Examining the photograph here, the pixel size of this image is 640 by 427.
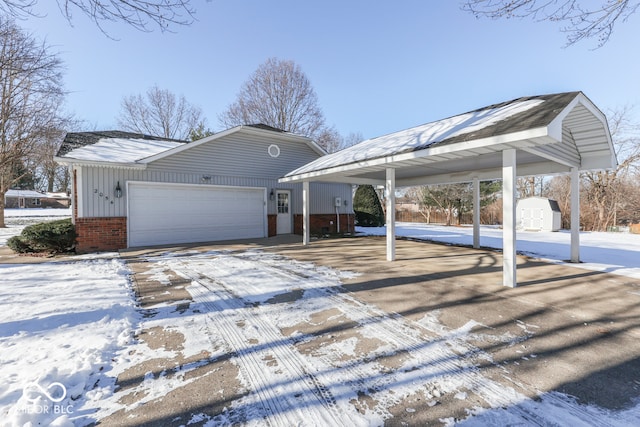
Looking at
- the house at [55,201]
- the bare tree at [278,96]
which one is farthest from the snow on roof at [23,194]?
the bare tree at [278,96]

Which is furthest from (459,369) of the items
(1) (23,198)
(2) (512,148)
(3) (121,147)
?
(1) (23,198)

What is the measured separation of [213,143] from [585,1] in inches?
412

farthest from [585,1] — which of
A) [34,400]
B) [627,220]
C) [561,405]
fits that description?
[627,220]

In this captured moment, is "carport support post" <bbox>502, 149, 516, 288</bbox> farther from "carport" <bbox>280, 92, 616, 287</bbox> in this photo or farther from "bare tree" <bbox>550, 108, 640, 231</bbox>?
"bare tree" <bbox>550, 108, 640, 231</bbox>

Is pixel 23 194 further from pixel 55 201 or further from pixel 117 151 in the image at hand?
pixel 117 151

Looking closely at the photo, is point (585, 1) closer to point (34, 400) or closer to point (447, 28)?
point (447, 28)

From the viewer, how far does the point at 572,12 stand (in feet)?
14.6

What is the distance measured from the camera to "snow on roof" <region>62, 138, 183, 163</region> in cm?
871

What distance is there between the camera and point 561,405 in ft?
6.44

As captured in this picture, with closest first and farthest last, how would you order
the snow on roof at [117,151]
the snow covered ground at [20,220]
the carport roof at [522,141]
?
the carport roof at [522,141]
the snow on roof at [117,151]
the snow covered ground at [20,220]

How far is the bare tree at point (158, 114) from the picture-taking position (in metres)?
24.5

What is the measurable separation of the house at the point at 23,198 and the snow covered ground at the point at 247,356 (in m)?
49.8

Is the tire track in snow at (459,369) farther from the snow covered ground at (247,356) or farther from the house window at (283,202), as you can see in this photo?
the house window at (283,202)

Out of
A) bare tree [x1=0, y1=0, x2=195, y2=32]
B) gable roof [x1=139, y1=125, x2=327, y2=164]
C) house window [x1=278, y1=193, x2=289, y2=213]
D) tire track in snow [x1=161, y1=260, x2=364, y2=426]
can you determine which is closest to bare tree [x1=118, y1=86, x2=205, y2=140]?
gable roof [x1=139, y1=125, x2=327, y2=164]
